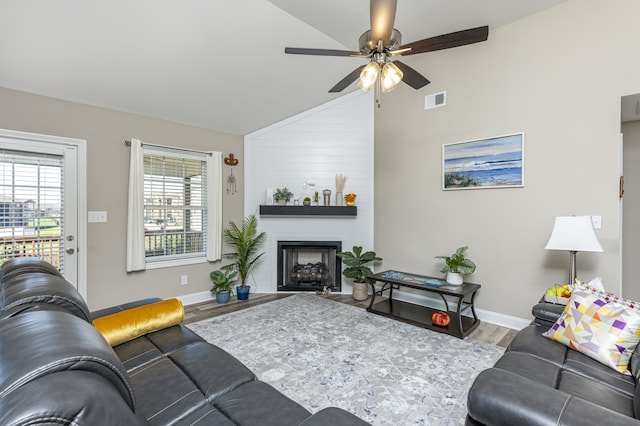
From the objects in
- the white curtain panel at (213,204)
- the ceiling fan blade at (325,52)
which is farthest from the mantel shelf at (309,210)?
the ceiling fan blade at (325,52)

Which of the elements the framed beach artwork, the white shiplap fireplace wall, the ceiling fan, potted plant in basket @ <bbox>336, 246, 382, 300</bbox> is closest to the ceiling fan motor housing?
the ceiling fan

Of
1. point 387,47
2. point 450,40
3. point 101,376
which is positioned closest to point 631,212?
point 450,40

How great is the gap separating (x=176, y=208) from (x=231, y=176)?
0.92 metres

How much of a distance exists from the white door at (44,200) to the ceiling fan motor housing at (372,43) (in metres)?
3.20

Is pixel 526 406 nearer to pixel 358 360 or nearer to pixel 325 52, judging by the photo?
pixel 358 360

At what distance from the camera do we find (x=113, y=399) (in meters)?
0.60

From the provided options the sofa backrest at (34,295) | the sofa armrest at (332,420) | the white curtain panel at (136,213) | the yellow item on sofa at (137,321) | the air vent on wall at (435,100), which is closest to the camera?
the sofa armrest at (332,420)

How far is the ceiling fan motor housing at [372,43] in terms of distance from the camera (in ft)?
6.36

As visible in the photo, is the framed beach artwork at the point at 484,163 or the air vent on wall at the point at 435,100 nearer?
the framed beach artwork at the point at 484,163

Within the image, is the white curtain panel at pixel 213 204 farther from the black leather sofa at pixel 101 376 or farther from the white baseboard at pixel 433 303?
the black leather sofa at pixel 101 376

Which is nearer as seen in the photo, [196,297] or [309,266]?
[196,297]

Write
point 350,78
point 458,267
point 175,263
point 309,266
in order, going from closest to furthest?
point 350,78, point 458,267, point 175,263, point 309,266

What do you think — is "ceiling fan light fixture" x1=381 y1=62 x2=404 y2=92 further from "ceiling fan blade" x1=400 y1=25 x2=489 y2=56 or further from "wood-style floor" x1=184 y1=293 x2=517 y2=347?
"wood-style floor" x1=184 y1=293 x2=517 y2=347

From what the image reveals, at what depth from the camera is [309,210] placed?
14.7 feet
